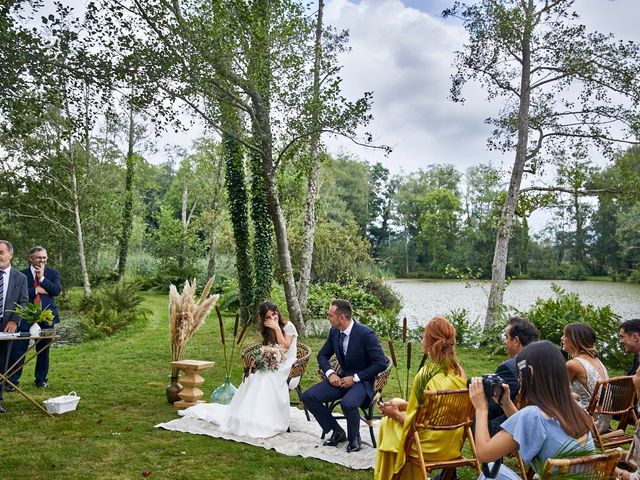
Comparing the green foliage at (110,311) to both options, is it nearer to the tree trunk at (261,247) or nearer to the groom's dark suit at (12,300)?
the tree trunk at (261,247)

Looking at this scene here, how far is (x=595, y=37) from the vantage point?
11.6 meters

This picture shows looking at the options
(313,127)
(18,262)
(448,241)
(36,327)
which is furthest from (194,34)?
(448,241)

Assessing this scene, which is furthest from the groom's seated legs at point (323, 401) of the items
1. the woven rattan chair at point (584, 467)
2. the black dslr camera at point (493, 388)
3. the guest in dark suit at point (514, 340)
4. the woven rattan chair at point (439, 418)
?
the woven rattan chair at point (584, 467)

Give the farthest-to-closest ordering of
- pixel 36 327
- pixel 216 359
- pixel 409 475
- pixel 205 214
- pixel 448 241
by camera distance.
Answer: pixel 448 241 → pixel 205 214 → pixel 216 359 → pixel 36 327 → pixel 409 475

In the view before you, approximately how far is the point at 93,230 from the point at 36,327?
1491cm

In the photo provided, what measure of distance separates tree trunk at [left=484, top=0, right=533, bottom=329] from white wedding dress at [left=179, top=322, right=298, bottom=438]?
24.8ft

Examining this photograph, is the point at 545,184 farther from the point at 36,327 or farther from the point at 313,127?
the point at 36,327

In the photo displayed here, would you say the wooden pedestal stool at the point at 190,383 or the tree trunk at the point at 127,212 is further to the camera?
the tree trunk at the point at 127,212

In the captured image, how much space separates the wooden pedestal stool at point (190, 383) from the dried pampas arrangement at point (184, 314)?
0.48 metres

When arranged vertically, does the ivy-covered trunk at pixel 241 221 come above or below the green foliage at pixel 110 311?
above

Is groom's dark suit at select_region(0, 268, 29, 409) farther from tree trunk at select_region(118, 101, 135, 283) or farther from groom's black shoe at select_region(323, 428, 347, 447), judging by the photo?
tree trunk at select_region(118, 101, 135, 283)

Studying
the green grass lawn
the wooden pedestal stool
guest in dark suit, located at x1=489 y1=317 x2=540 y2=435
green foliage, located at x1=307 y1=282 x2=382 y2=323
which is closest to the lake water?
green foliage, located at x1=307 y1=282 x2=382 y2=323

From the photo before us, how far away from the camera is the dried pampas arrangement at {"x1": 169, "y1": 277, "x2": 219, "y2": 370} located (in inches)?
280

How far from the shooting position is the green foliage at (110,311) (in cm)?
1334
